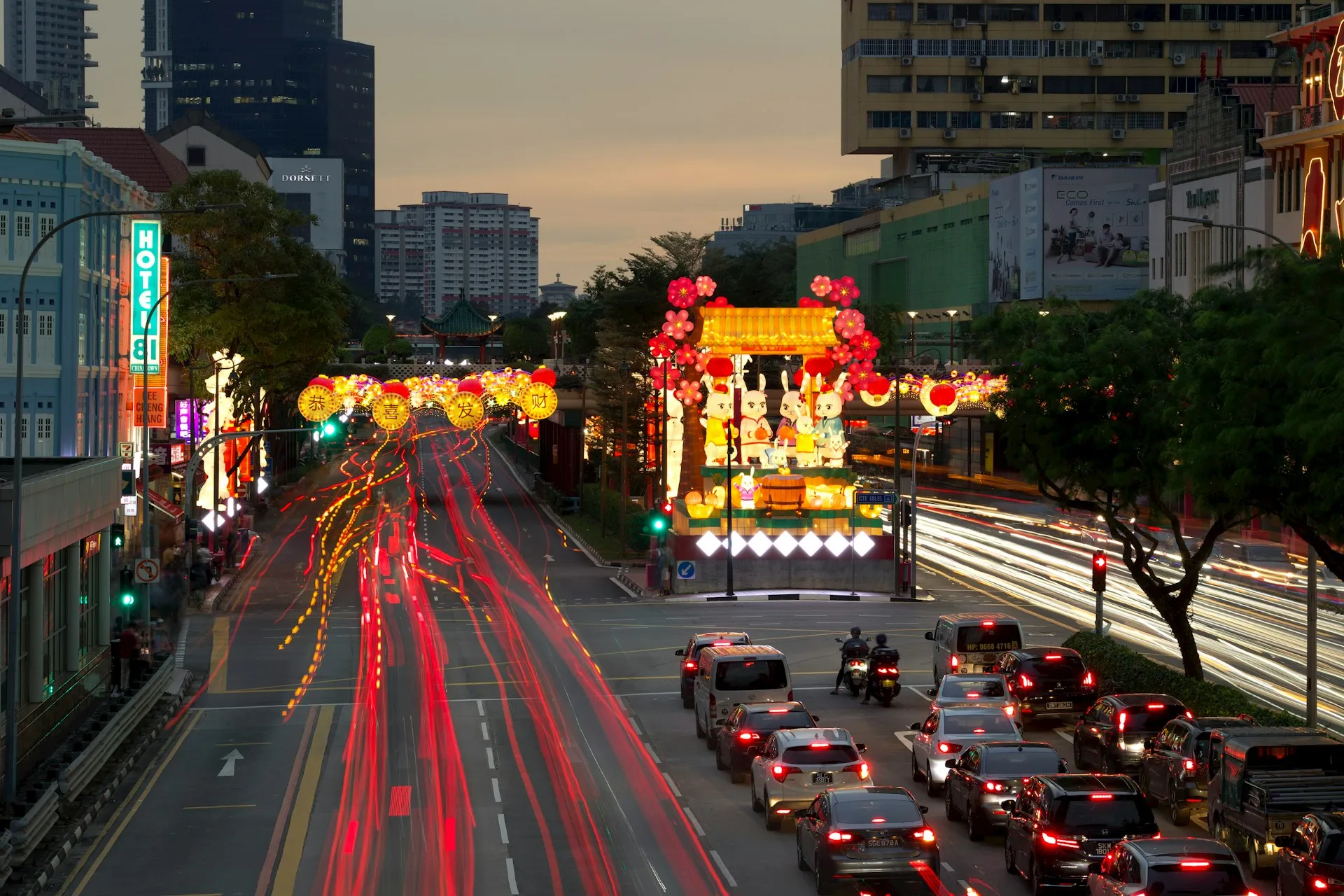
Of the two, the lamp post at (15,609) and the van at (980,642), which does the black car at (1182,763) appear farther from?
the lamp post at (15,609)

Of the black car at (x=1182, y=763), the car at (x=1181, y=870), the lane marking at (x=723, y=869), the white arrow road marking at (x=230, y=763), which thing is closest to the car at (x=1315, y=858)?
the car at (x=1181, y=870)

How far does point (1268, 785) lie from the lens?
22.7 meters

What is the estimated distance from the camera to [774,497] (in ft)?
206

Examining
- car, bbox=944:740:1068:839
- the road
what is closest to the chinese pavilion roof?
the road

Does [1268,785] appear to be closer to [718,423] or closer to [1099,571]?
[1099,571]

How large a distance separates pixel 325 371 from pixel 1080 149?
7701cm

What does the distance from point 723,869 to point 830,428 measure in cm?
4243

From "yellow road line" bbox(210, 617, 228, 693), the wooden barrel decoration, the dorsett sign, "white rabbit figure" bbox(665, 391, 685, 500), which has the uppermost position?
the dorsett sign

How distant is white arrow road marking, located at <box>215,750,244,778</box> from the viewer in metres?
31.5

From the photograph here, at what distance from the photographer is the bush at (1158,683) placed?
98.7 feet

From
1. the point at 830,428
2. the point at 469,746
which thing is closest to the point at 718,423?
the point at 830,428

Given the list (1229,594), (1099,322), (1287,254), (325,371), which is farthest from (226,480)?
(1287,254)

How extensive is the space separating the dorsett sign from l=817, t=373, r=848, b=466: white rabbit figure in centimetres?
2770

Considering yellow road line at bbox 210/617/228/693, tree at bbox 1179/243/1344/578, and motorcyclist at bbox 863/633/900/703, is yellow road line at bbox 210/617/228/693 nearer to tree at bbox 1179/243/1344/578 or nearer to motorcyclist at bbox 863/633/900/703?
motorcyclist at bbox 863/633/900/703
